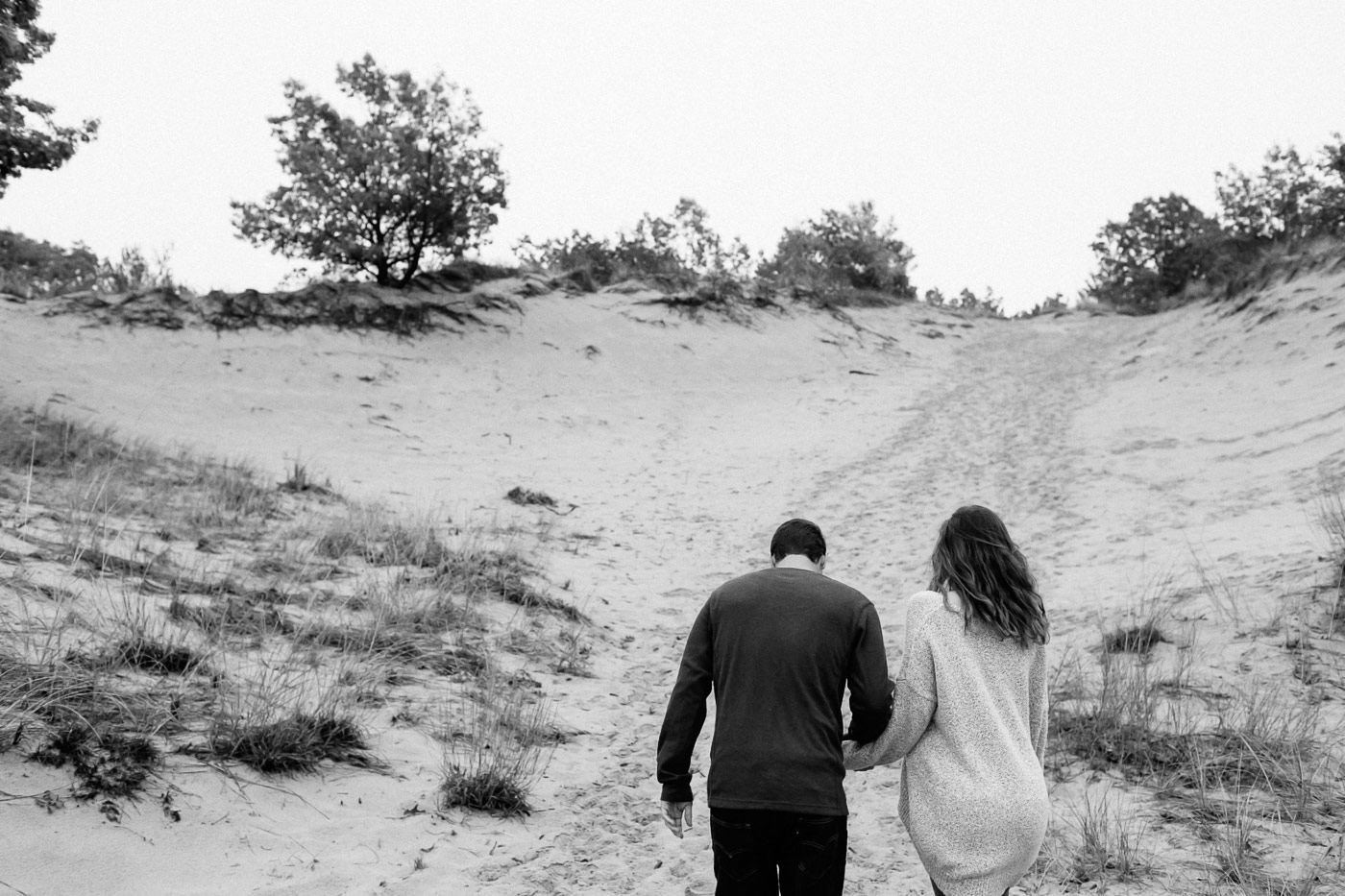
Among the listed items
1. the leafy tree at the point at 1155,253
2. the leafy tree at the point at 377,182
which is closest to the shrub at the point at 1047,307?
the leafy tree at the point at 1155,253

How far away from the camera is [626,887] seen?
3854mm

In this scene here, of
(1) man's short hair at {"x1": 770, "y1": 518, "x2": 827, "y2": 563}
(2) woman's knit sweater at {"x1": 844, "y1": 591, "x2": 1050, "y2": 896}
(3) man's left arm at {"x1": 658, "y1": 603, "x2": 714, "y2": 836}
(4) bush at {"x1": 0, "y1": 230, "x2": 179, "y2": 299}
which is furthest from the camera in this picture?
(4) bush at {"x1": 0, "y1": 230, "x2": 179, "y2": 299}

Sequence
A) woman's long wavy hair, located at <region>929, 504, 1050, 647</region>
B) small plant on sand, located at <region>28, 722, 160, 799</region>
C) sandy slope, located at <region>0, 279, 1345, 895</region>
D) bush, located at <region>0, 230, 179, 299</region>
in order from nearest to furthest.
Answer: woman's long wavy hair, located at <region>929, 504, 1050, 647</region>, small plant on sand, located at <region>28, 722, 160, 799</region>, sandy slope, located at <region>0, 279, 1345, 895</region>, bush, located at <region>0, 230, 179, 299</region>

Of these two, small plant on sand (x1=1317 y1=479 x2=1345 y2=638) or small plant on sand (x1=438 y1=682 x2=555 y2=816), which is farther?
small plant on sand (x1=1317 y1=479 x2=1345 y2=638)

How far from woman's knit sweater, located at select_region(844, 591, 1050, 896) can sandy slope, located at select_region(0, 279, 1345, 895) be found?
1498 mm

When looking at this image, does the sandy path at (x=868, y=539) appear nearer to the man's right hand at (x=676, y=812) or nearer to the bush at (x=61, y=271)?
the man's right hand at (x=676, y=812)

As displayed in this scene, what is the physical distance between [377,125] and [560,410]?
645 centimetres

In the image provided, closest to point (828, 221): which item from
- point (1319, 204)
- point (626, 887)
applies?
point (1319, 204)

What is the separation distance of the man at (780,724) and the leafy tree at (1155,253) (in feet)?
92.9

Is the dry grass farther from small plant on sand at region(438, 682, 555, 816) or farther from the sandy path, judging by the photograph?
the sandy path

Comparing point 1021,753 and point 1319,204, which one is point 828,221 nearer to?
point 1319,204

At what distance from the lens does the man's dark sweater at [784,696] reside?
8.64 ft

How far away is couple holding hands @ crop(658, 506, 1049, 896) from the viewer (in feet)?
8.45

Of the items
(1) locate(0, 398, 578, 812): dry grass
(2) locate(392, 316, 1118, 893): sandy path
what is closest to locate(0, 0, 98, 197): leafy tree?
(1) locate(0, 398, 578, 812): dry grass
